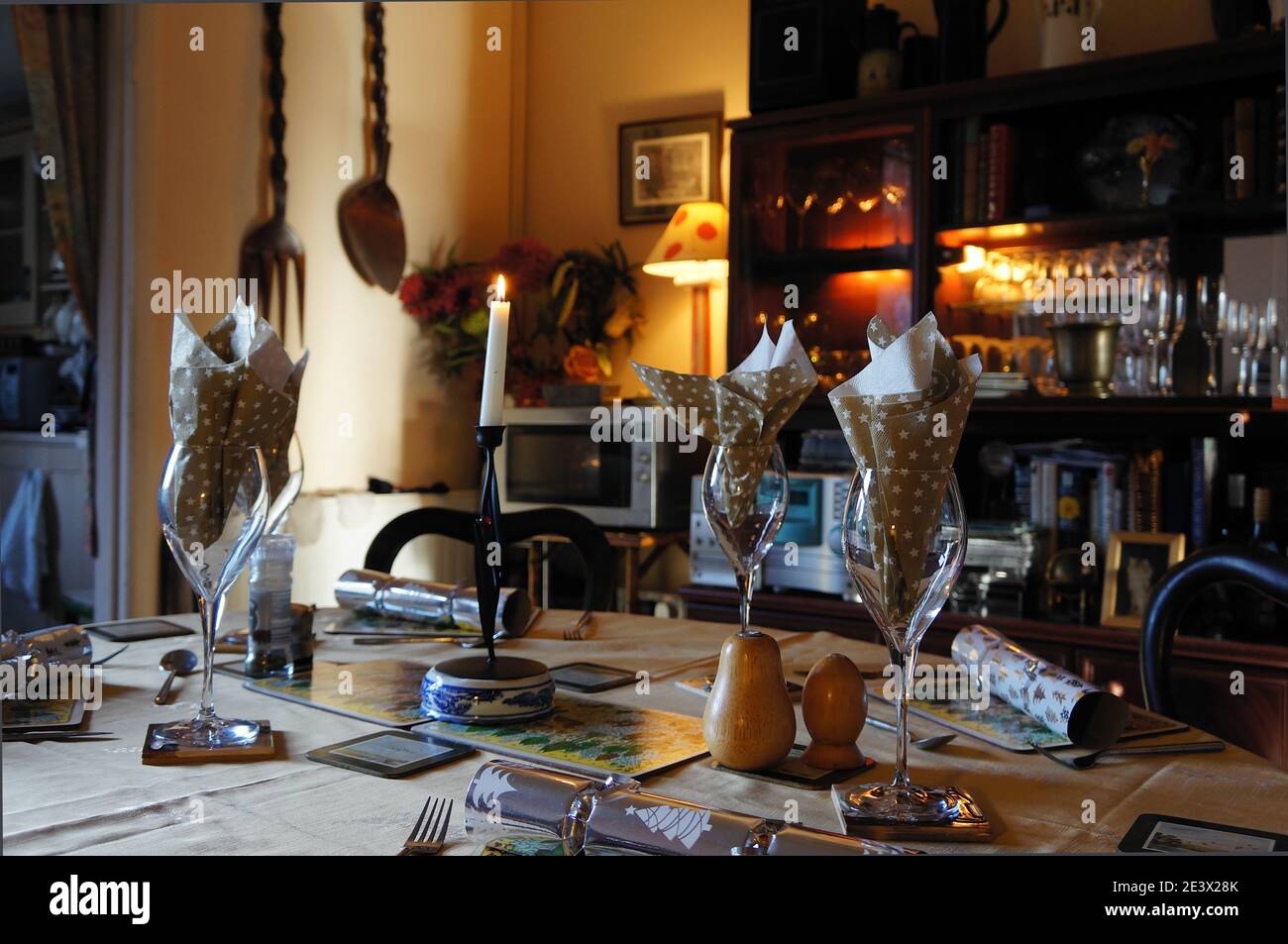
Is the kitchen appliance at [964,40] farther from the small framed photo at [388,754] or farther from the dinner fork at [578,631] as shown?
the small framed photo at [388,754]

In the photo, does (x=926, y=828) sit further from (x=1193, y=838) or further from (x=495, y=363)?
(x=495, y=363)

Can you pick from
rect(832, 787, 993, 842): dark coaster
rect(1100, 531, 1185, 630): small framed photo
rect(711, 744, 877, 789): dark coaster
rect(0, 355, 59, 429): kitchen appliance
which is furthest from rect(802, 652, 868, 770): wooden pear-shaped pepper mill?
rect(0, 355, 59, 429): kitchen appliance

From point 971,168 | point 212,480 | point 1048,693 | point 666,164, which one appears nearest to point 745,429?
point 1048,693

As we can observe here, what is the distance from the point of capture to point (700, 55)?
137 inches

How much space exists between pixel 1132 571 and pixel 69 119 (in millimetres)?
2713

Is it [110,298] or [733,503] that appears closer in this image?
[733,503]

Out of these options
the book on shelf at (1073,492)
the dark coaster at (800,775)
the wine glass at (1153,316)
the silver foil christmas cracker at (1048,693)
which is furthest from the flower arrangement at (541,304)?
the dark coaster at (800,775)

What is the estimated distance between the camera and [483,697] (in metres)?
0.96

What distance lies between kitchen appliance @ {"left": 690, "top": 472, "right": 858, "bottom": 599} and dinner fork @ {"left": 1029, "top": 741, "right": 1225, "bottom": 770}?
1.70 m

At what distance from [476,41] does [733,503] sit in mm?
3180

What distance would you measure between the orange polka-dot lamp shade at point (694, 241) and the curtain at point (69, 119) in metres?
1.48
